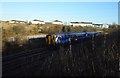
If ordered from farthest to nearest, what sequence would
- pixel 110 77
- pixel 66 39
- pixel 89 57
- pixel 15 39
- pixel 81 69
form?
pixel 15 39, pixel 66 39, pixel 89 57, pixel 81 69, pixel 110 77

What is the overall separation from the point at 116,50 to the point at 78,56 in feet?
3.80

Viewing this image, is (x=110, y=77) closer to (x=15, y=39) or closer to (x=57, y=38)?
(x=57, y=38)

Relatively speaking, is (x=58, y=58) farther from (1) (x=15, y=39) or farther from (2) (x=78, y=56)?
(1) (x=15, y=39)

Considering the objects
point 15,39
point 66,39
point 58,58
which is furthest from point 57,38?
point 58,58

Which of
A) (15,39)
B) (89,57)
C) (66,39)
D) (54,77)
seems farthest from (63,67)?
(15,39)

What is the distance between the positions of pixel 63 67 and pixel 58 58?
2.34 ft

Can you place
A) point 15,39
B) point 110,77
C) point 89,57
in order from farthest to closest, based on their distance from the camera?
point 15,39 → point 89,57 → point 110,77

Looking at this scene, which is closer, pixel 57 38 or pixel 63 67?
pixel 63 67

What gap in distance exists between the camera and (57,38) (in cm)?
3014

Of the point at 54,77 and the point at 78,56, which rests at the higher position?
the point at 78,56

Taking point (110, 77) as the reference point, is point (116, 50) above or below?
above

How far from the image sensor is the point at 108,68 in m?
6.52

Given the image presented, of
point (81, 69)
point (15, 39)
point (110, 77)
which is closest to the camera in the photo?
point (110, 77)

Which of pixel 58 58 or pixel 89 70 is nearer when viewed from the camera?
pixel 89 70
